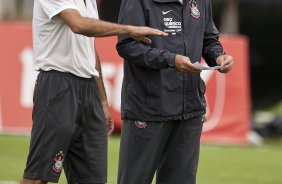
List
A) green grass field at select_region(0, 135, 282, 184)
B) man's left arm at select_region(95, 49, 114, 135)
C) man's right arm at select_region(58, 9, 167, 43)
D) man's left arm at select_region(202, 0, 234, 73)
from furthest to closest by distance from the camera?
green grass field at select_region(0, 135, 282, 184) < man's left arm at select_region(95, 49, 114, 135) < man's left arm at select_region(202, 0, 234, 73) < man's right arm at select_region(58, 9, 167, 43)

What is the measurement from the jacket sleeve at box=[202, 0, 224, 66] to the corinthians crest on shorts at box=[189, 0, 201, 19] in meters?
0.16

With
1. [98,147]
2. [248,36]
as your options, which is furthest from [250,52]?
[98,147]

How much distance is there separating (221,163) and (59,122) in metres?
5.81

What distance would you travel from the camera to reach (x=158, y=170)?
6.41m

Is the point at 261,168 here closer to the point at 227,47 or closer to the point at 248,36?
the point at 227,47

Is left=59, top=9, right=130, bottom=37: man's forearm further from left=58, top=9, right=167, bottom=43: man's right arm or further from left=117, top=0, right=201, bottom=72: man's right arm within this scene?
left=117, top=0, right=201, bottom=72: man's right arm

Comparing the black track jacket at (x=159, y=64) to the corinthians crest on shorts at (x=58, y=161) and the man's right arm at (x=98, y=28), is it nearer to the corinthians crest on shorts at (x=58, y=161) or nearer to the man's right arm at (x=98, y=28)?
the man's right arm at (x=98, y=28)

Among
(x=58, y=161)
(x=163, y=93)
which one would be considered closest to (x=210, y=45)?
(x=163, y=93)

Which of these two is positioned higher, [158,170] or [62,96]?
[62,96]

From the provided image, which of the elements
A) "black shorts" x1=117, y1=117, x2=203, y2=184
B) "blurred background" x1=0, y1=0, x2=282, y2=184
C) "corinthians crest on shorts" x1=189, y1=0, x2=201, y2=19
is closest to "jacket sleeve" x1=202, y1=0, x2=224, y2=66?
"corinthians crest on shorts" x1=189, y1=0, x2=201, y2=19

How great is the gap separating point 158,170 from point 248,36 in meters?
16.1

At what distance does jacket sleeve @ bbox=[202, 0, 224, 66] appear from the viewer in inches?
252

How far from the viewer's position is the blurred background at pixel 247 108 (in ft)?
36.5

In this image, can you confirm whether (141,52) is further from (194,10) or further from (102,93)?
(102,93)
